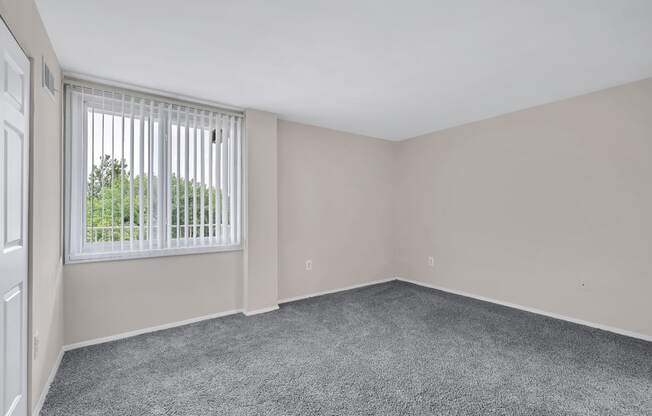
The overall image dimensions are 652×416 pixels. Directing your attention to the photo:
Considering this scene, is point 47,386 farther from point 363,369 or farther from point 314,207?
point 314,207

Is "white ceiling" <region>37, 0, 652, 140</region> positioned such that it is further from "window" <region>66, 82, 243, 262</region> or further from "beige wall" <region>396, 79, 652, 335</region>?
"beige wall" <region>396, 79, 652, 335</region>

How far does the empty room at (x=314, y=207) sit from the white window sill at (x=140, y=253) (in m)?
0.02

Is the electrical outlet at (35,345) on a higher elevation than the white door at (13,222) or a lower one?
lower

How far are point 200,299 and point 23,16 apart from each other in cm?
265

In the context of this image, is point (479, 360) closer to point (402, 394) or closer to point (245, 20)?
point (402, 394)

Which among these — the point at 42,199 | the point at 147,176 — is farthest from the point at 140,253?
the point at 42,199

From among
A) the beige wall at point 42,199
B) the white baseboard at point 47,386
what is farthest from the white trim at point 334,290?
the beige wall at point 42,199

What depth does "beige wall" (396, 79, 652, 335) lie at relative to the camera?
2.88 meters

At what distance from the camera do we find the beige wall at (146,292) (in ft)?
8.91

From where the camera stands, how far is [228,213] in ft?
11.7

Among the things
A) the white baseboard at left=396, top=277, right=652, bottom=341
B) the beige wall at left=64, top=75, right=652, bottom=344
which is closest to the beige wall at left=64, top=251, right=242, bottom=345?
the beige wall at left=64, top=75, right=652, bottom=344

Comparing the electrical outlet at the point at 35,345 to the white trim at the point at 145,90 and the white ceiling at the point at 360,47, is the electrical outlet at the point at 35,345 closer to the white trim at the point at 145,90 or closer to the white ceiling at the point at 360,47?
the white ceiling at the point at 360,47

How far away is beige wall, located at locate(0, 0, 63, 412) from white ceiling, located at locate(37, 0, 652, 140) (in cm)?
24

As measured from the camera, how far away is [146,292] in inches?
119
